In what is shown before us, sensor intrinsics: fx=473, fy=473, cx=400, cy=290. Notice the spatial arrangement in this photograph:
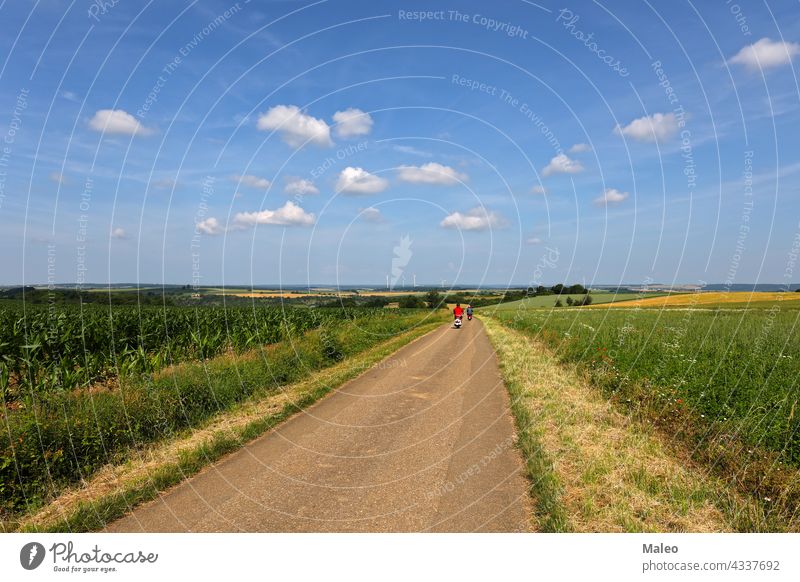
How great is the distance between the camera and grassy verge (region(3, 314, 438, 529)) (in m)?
6.70

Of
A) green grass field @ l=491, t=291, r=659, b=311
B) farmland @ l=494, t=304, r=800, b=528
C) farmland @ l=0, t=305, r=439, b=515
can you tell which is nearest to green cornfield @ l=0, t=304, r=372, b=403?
farmland @ l=0, t=305, r=439, b=515

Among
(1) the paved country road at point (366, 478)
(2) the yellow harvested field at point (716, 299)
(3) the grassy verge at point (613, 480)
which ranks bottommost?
(1) the paved country road at point (366, 478)

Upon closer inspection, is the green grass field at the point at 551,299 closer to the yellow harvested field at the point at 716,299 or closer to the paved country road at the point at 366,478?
the yellow harvested field at the point at 716,299

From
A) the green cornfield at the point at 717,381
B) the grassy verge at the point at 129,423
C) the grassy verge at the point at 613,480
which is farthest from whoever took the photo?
the green cornfield at the point at 717,381

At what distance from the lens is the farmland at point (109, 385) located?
686 centimetres

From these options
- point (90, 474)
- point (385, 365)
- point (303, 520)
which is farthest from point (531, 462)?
point (385, 365)

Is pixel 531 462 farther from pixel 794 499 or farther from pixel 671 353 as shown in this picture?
pixel 671 353

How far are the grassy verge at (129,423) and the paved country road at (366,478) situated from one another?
75cm

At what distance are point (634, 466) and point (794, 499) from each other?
1.75m

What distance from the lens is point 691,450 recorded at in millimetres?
7320
